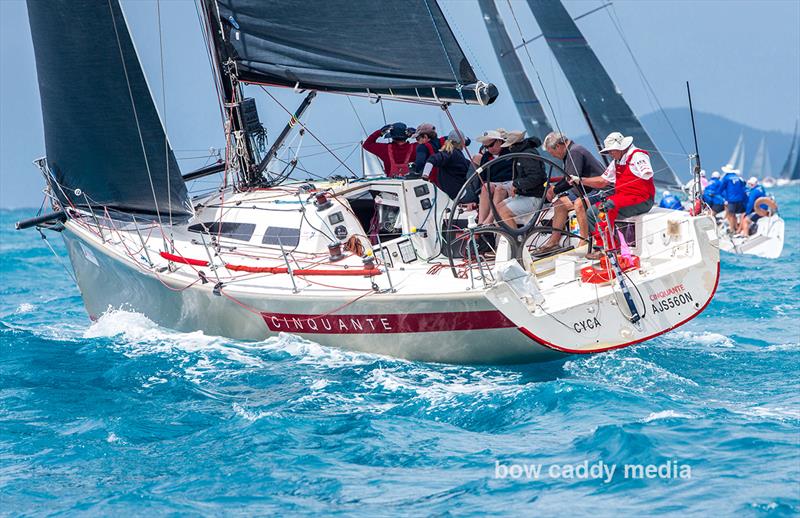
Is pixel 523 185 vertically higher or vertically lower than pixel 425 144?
lower

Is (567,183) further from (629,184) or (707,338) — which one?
(707,338)

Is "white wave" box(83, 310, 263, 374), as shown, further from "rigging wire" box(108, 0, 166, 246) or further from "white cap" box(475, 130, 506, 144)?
"white cap" box(475, 130, 506, 144)

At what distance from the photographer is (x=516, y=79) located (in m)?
17.2

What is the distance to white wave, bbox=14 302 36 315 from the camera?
524 inches

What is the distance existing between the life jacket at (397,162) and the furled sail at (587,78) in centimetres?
612

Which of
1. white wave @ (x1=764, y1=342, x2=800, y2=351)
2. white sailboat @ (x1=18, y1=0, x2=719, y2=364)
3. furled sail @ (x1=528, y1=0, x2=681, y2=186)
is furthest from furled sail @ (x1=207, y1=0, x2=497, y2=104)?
furled sail @ (x1=528, y1=0, x2=681, y2=186)

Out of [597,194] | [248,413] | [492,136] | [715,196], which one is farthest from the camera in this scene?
[715,196]

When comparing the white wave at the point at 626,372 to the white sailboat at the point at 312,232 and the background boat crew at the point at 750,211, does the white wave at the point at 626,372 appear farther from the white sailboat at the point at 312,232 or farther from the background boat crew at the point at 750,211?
the background boat crew at the point at 750,211

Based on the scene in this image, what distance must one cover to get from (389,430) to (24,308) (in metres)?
9.06

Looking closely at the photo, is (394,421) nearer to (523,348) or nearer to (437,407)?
(437,407)

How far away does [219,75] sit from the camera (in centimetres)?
951

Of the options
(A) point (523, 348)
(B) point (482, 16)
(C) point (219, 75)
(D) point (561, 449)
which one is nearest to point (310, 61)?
(C) point (219, 75)

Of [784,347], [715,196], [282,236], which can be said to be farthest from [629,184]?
[715,196]

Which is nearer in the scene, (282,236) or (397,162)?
(282,236)
